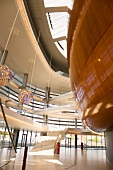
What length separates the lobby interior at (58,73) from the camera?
2365 mm

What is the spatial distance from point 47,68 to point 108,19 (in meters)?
16.4

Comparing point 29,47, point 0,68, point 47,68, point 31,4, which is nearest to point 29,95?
point 0,68

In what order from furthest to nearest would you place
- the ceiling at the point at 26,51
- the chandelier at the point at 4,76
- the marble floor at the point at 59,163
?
the ceiling at the point at 26,51 → the marble floor at the point at 59,163 → the chandelier at the point at 4,76

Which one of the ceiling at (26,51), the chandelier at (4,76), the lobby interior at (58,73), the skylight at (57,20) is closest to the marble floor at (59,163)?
the lobby interior at (58,73)

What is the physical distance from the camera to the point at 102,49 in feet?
7.39

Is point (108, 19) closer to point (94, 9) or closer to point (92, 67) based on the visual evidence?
point (94, 9)

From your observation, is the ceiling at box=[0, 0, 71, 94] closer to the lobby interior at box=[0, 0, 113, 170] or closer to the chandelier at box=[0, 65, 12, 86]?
the lobby interior at box=[0, 0, 113, 170]

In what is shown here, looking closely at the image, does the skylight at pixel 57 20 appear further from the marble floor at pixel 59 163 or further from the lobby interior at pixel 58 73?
the marble floor at pixel 59 163

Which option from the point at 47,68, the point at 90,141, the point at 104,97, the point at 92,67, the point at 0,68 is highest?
the point at 47,68

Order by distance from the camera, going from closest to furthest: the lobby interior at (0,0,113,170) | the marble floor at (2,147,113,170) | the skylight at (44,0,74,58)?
the lobby interior at (0,0,113,170) < the marble floor at (2,147,113,170) < the skylight at (44,0,74,58)

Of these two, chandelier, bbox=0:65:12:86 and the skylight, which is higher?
the skylight

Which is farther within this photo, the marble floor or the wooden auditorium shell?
the marble floor

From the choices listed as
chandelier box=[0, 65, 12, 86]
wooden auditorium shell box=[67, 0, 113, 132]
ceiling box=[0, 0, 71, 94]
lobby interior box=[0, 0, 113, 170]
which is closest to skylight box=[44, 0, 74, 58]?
lobby interior box=[0, 0, 113, 170]

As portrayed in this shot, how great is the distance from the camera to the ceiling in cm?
1059
